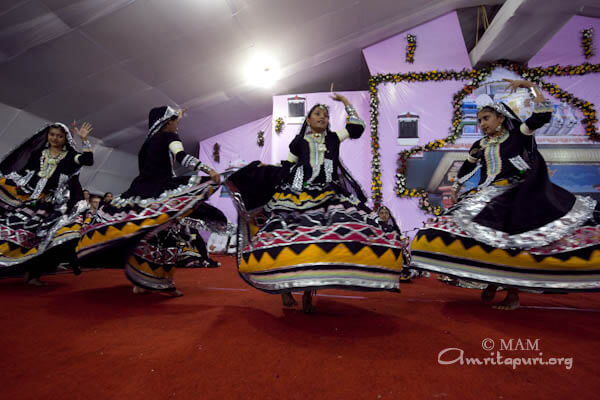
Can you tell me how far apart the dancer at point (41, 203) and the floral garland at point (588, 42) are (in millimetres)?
9646

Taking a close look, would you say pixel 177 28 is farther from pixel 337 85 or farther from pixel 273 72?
pixel 337 85

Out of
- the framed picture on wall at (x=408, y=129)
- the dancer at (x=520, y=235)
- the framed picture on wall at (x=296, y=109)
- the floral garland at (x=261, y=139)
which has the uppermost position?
the framed picture on wall at (x=296, y=109)

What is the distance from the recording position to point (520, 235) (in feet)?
7.53

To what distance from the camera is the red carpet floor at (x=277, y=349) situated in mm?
1137

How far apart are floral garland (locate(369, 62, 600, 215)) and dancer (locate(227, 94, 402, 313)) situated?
14.7 feet

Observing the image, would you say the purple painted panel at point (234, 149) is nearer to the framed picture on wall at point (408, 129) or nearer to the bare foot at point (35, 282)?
the framed picture on wall at point (408, 129)

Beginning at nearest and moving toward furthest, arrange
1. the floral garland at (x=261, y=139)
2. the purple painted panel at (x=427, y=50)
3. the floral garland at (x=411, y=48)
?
the purple painted panel at (x=427, y=50), the floral garland at (x=411, y=48), the floral garland at (x=261, y=139)

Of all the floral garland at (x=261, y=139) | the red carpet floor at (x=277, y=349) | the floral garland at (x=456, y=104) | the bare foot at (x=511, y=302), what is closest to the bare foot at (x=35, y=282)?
the red carpet floor at (x=277, y=349)

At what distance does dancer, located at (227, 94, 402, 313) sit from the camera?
71.1 inches

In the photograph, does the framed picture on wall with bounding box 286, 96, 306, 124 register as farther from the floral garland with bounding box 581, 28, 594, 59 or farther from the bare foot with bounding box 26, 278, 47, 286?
the floral garland with bounding box 581, 28, 594, 59

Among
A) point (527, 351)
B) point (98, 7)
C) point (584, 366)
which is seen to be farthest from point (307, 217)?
point (98, 7)

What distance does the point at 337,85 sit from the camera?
29.5 ft

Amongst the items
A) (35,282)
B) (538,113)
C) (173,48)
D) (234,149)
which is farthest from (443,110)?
(35,282)

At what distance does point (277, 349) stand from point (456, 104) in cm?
711
